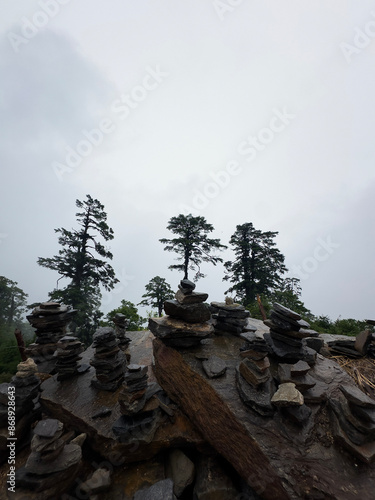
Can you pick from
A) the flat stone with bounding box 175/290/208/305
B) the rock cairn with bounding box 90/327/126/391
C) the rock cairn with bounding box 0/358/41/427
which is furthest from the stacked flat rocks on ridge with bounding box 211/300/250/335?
the rock cairn with bounding box 0/358/41/427

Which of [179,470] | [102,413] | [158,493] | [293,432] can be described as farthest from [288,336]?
[102,413]

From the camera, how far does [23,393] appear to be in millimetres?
4867

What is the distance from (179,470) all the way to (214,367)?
7.05ft

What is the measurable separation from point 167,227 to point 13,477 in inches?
705

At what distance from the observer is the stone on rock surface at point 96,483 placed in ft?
11.7

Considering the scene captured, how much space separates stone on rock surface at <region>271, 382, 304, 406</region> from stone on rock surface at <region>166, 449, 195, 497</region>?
2.49m

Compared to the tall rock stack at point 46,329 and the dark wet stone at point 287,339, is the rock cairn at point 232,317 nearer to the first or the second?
the dark wet stone at point 287,339

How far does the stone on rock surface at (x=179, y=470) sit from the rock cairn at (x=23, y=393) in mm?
4002

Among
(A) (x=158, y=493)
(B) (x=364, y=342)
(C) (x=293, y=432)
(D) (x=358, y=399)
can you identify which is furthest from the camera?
(B) (x=364, y=342)

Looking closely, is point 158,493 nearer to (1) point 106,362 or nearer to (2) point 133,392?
(2) point 133,392

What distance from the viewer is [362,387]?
4699mm

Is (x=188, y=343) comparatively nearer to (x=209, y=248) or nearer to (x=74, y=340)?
(x=74, y=340)

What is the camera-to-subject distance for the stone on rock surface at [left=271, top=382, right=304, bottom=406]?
3352 millimetres

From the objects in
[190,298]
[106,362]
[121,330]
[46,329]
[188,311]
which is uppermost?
[190,298]
